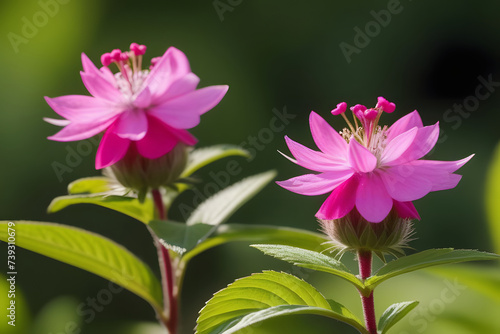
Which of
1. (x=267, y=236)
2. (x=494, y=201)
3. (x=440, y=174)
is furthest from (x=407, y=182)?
(x=494, y=201)

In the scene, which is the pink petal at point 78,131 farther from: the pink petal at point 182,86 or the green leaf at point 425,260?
the green leaf at point 425,260

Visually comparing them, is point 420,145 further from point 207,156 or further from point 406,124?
point 207,156

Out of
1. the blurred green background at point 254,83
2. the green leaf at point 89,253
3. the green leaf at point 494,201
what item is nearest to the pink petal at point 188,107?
the green leaf at point 89,253

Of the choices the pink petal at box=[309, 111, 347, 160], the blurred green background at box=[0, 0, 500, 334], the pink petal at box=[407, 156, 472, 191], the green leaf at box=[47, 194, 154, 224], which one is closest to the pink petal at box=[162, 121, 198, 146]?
the green leaf at box=[47, 194, 154, 224]

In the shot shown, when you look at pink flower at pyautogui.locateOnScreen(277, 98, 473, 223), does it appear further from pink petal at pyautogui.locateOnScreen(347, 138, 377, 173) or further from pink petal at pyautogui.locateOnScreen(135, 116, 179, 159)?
pink petal at pyautogui.locateOnScreen(135, 116, 179, 159)

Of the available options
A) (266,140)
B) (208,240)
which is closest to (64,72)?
(266,140)

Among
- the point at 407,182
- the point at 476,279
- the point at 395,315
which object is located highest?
the point at 407,182
